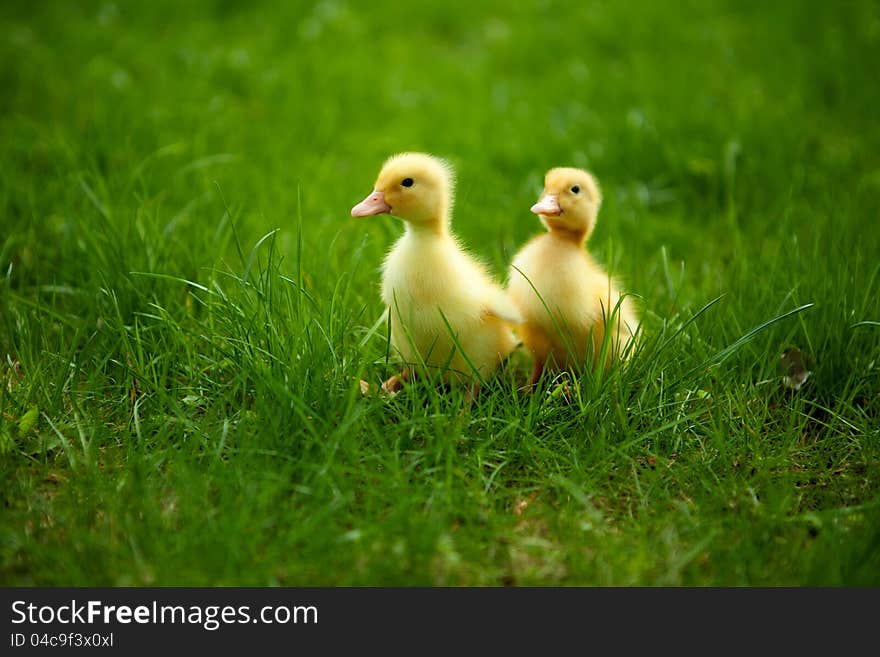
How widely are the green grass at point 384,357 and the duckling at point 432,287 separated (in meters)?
0.15

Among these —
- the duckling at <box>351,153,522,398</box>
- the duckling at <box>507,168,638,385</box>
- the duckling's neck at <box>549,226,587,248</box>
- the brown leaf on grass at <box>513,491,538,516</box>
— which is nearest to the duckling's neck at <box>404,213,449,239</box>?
the duckling at <box>351,153,522,398</box>

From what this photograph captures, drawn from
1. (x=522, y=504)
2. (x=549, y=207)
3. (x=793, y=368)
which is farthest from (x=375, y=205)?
(x=793, y=368)

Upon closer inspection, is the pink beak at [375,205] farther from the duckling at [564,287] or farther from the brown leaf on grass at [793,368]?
the brown leaf on grass at [793,368]

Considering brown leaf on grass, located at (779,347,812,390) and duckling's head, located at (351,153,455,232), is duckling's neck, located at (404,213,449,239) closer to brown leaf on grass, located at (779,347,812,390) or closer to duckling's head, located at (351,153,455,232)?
duckling's head, located at (351,153,455,232)

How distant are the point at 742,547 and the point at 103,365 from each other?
7.13 feet

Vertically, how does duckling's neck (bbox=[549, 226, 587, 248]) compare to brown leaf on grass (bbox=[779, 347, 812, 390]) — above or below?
above

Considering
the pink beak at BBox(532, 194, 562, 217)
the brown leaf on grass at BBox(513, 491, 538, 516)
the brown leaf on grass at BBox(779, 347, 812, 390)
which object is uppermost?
the pink beak at BBox(532, 194, 562, 217)

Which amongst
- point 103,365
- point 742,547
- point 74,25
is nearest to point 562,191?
point 742,547

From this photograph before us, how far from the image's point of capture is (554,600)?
7.42ft

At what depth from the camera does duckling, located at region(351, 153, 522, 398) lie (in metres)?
2.75

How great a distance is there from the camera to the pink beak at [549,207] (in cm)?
282

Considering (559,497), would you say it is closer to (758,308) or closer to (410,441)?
(410,441)

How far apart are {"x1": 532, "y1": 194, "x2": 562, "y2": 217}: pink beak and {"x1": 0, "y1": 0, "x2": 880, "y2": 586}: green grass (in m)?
0.56

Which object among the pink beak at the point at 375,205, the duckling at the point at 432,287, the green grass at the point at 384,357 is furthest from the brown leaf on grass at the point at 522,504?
the pink beak at the point at 375,205
